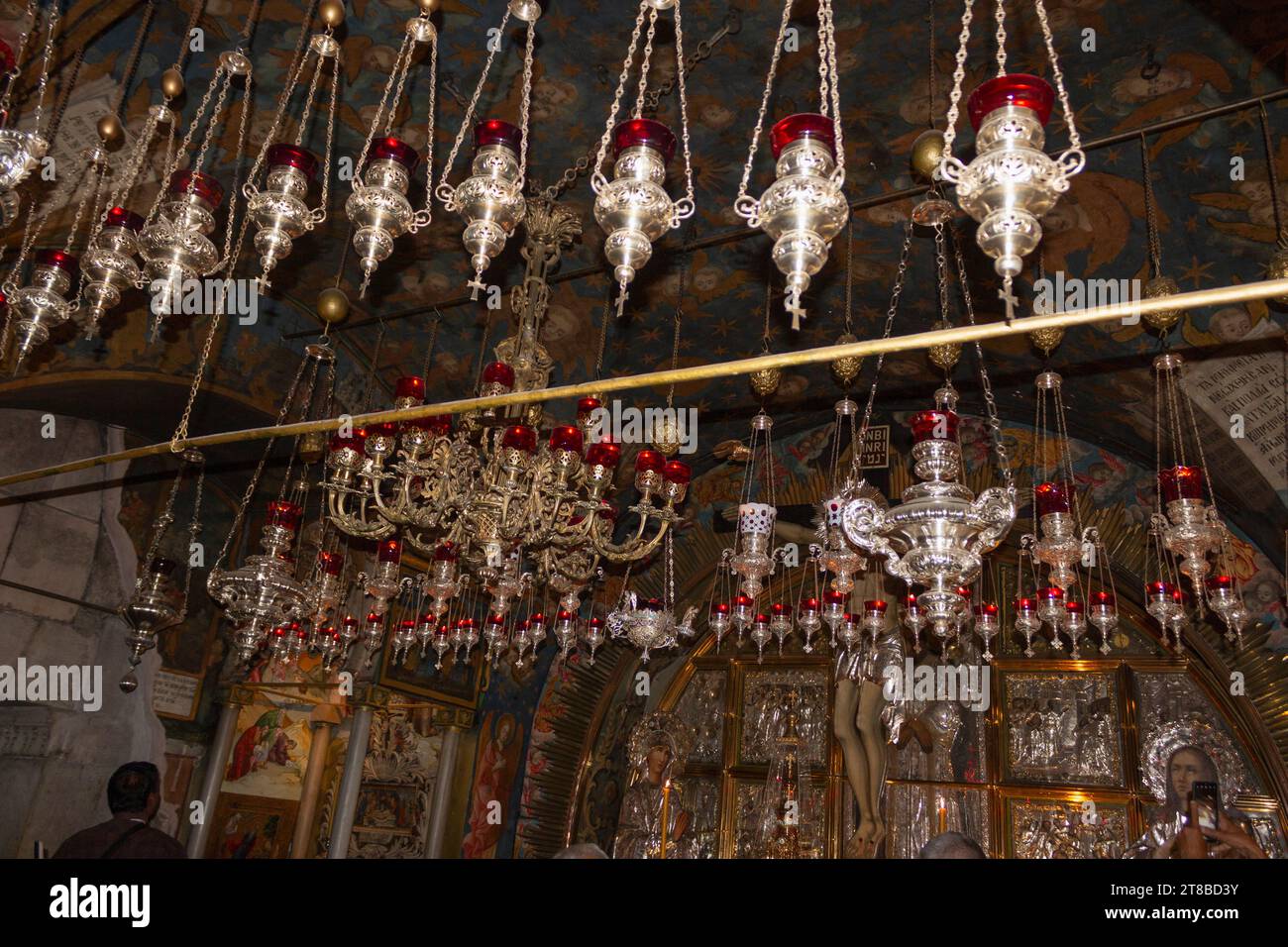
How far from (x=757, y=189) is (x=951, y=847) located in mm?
5134

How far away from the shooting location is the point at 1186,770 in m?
8.55

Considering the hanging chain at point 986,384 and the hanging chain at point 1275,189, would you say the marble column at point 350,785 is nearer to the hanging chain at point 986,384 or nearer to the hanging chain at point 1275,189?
the hanging chain at point 986,384

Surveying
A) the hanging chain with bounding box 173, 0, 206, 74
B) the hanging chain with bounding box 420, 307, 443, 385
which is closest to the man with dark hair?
the hanging chain with bounding box 173, 0, 206, 74

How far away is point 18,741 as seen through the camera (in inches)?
341

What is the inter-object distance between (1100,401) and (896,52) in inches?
170

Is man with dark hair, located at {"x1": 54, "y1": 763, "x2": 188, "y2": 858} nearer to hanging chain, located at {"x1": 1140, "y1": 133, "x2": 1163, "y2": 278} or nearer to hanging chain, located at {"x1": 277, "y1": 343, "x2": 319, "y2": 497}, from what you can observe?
hanging chain, located at {"x1": 277, "y1": 343, "x2": 319, "y2": 497}

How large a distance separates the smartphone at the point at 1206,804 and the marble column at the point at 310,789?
26.8ft

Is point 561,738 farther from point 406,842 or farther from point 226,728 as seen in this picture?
point 226,728

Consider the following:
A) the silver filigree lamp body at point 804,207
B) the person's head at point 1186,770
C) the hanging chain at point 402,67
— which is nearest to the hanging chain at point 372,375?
the hanging chain at point 402,67

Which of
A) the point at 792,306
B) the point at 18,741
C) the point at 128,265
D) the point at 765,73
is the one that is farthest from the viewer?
the point at 18,741

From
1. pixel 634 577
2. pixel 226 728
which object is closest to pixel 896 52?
pixel 634 577

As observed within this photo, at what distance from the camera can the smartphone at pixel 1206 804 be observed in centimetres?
648

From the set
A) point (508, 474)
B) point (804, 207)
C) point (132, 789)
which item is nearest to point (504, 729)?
point (508, 474)

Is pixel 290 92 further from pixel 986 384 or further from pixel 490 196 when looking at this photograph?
pixel 986 384
